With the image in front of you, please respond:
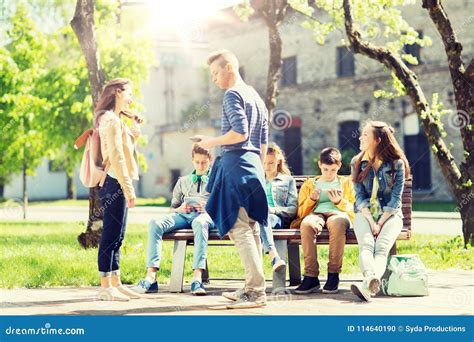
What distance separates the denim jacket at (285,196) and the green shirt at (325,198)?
25 cm

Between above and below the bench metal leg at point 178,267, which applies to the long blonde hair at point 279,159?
above

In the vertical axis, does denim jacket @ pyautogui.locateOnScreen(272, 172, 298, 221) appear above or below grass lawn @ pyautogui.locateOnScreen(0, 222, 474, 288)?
above

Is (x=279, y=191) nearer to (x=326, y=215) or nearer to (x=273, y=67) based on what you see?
(x=326, y=215)

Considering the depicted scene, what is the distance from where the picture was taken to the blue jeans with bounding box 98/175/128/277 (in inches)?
269

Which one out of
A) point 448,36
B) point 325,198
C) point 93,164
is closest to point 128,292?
point 93,164

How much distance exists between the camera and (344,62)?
3238cm

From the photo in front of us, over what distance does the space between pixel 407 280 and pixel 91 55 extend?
6.09 meters

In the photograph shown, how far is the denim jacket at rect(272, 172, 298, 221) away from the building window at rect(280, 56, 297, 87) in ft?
88.0

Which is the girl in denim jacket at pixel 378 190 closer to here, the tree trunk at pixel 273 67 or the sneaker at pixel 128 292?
the sneaker at pixel 128 292

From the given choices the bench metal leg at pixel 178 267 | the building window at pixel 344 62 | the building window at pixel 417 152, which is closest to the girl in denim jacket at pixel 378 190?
the bench metal leg at pixel 178 267

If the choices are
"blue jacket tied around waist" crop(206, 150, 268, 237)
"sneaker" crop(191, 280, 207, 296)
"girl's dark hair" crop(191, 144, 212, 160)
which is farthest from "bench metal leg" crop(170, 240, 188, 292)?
"blue jacket tied around waist" crop(206, 150, 268, 237)

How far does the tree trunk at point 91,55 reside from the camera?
452 inches

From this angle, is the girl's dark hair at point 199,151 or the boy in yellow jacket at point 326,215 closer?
the boy in yellow jacket at point 326,215

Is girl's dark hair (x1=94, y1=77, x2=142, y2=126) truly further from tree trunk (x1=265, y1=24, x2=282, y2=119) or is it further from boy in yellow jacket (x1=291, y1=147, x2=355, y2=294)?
tree trunk (x1=265, y1=24, x2=282, y2=119)
